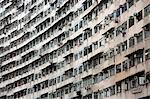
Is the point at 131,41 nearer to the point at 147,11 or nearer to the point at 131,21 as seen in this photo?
the point at 131,21

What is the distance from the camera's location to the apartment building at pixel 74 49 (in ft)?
139

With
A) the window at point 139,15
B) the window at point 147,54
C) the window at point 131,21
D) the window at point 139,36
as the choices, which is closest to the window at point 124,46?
the window at point 131,21

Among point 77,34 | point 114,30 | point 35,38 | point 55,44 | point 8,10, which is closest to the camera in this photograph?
point 114,30

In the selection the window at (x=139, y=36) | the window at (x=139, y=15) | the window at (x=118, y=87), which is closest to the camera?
the window at (x=139, y=36)

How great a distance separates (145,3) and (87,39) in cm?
1542

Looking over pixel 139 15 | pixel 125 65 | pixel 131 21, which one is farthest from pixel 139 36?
pixel 125 65

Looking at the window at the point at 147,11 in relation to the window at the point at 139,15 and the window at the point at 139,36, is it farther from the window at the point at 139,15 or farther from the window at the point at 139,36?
the window at the point at 139,36

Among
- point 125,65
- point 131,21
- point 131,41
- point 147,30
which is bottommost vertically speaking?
point 125,65

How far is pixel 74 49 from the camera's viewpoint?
59.1 m

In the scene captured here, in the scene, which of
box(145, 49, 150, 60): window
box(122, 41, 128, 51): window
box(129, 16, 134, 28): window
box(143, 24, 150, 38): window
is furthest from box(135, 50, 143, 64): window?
box(129, 16, 134, 28): window

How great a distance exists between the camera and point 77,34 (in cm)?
5838

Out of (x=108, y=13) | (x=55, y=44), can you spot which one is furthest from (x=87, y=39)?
(x=55, y=44)

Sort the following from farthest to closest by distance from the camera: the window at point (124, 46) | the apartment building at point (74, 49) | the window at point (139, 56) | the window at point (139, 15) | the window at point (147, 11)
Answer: the window at point (124, 46) → the apartment building at point (74, 49) → the window at point (139, 15) → the window at point (139, 56) → the window at point (147, 11)

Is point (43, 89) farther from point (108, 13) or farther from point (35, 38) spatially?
point (108, 13)
